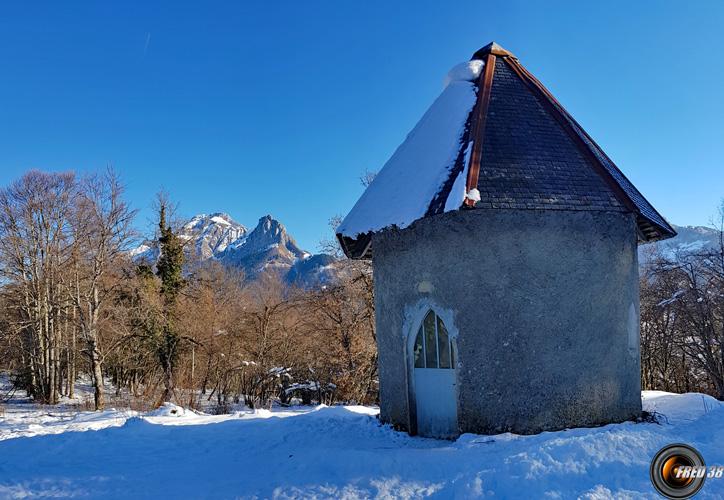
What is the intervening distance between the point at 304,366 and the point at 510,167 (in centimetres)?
1646

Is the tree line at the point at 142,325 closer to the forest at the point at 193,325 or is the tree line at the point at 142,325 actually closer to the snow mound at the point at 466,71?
the forest at the point at 193,325

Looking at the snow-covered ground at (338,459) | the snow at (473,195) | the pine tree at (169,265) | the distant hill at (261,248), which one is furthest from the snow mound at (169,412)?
the distant hill at (261,248)

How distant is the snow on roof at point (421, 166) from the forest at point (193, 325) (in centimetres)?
1153

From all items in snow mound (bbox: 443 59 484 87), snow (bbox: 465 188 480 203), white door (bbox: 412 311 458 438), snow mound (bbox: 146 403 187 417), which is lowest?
snow mound (bbox: 146 403 187 417)

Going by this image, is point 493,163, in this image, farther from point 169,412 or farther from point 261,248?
point 261,248

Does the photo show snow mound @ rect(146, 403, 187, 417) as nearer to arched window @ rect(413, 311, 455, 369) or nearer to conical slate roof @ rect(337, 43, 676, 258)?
conical slate roof @ rect(337, 43, 676, 258)

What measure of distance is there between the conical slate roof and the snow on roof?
0.03 m

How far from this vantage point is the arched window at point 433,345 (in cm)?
824

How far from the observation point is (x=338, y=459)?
6609 millimetres

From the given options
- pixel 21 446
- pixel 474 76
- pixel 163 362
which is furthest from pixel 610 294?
pixel 163 362

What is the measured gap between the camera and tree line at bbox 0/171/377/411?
791 inches

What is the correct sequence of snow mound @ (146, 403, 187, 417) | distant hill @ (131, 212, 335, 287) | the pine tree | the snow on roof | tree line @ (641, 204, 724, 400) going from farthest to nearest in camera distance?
distant hill @ (131, 212, 335, 287), the pine tree, tree line @ (641, 204, 724, 400), snow mound @ (146, 403, 187, 417), the snow on roof

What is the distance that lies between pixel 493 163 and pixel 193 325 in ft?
60.9

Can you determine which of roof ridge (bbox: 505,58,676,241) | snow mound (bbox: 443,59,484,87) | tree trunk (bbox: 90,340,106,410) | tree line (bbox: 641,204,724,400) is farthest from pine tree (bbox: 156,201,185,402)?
tree line (bbox: 641,204,724,400)
